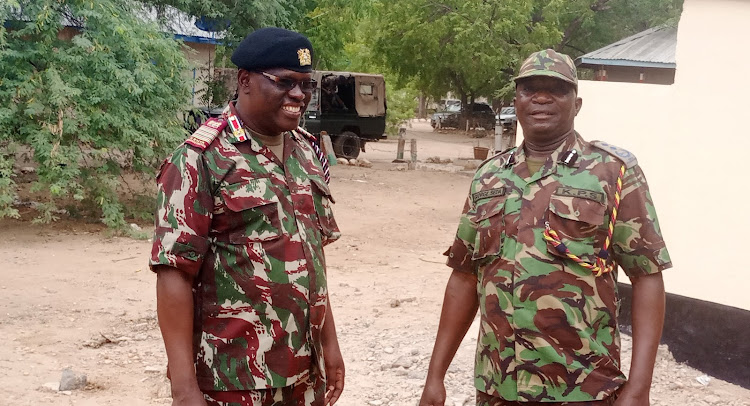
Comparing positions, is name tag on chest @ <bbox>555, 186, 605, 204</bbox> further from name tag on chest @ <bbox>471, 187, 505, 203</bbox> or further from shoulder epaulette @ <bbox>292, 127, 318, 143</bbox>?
shoulder epaulette @ <bbox>292, 127, 318, 143</bbox>

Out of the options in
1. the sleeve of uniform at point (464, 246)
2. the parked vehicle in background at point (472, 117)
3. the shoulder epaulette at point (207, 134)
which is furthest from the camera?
the parked vehicle in background at point (472, 117)

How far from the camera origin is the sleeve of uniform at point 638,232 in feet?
7.27

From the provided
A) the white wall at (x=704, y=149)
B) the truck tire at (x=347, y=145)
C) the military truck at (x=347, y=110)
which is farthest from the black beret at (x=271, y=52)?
A: the truck tire at (x=347, y=145)

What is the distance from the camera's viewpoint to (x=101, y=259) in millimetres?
8250

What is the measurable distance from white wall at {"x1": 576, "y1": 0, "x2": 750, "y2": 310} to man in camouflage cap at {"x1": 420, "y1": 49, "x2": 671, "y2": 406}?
9.22ft

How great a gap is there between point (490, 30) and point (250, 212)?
16814 mm

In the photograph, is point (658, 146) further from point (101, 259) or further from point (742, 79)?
point (101, 259)

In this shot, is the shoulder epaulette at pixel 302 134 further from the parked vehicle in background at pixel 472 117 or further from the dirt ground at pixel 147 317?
the parked vehicle in background at pixel 472 117

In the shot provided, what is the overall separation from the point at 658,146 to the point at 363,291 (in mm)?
3306

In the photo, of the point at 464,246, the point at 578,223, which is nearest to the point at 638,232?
the point at 578,223

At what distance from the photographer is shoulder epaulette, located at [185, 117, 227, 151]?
6.97 ft

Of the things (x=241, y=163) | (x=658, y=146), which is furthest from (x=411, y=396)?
(x=241, y=163)

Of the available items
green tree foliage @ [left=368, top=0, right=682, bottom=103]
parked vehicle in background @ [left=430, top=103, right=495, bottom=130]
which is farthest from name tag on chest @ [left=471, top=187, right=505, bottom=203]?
parked vehicle in background @ [left=430, top=103, right=495, bottom=130]

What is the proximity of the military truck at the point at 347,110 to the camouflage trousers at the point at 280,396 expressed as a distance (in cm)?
1631
